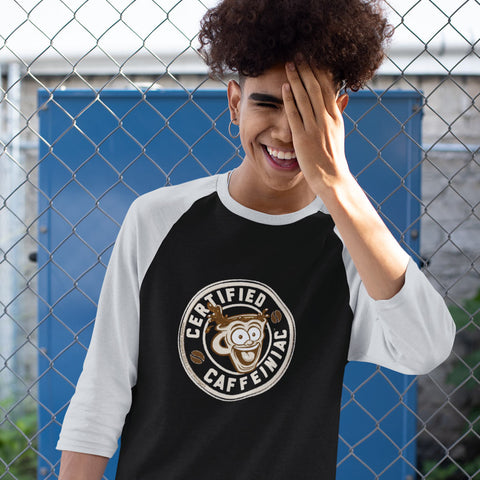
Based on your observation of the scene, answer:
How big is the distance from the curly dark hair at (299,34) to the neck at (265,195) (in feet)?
0.64

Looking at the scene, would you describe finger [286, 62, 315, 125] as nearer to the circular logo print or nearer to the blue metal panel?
the circular logo print

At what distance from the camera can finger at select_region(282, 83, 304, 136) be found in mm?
896

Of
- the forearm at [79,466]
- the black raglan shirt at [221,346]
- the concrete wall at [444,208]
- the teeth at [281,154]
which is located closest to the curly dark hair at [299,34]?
the teeth at [281,154]

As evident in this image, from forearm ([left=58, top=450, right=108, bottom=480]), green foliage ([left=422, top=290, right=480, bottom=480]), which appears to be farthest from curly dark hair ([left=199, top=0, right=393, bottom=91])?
green foliage ([left=422, top=290, right=480, bottom=480])

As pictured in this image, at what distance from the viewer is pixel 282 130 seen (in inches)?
36.8

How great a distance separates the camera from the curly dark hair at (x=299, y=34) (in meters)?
0.90

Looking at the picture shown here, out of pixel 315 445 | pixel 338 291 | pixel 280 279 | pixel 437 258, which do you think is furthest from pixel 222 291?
pixel 437 258

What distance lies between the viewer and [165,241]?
3.33ft

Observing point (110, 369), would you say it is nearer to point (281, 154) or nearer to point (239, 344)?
point (239, 344)

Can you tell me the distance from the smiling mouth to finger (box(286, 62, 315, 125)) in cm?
8

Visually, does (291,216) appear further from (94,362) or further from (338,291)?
(94,362)

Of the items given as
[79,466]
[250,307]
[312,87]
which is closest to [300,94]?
[312,87]

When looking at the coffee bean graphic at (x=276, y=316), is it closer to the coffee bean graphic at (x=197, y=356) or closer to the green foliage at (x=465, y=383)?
the coffee bean graphic at (x=197, y=356)

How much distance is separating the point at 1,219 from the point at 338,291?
318cm
